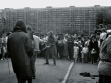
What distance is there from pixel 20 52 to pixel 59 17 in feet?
402

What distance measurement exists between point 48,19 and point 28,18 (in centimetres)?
911

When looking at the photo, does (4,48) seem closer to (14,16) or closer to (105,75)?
(105,75)

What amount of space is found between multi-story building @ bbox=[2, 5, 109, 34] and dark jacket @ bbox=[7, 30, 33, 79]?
96.2 meters

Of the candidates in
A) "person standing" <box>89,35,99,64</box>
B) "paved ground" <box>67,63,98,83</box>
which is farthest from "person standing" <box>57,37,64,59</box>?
"paved ground" <box>67,63,98,83</box>

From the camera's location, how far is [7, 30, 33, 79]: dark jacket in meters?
6.01

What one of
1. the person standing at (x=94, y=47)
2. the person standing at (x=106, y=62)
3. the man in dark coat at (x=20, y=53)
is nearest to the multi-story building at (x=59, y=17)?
the person standing at (x=94, y=47)

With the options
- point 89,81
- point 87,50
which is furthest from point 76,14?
point 89,81

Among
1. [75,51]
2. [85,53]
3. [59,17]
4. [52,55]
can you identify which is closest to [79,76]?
[52,55]

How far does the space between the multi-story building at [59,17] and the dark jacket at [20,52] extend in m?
96.2

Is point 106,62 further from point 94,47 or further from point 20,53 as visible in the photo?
point 94,47

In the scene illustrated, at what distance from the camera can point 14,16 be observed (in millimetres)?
108188

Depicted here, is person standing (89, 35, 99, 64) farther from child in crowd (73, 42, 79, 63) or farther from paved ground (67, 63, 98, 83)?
paved ground (67, 63, 98, 83)

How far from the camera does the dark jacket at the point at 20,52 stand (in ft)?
19.7

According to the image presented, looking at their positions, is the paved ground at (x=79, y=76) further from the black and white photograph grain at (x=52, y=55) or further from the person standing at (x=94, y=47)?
the person standing at (x=94, y=47)
